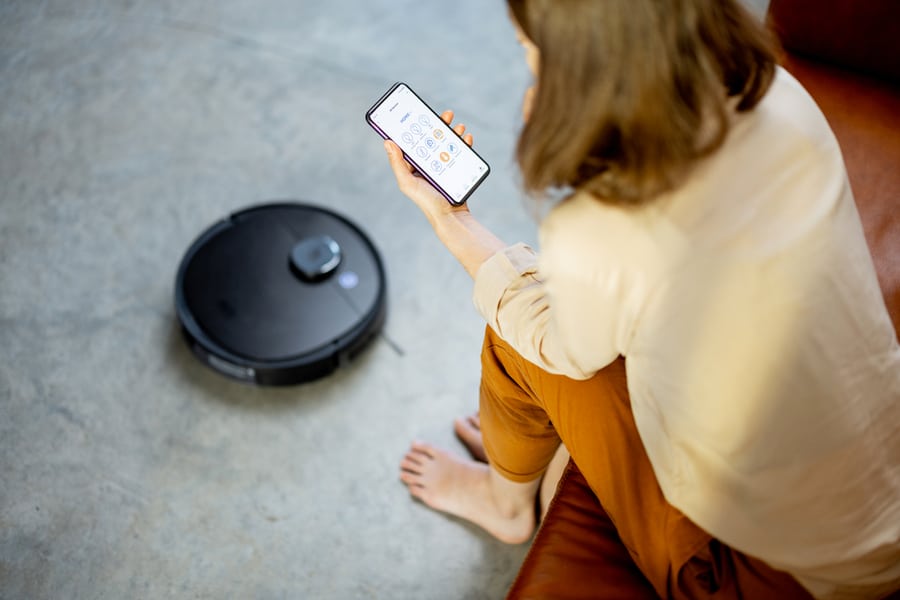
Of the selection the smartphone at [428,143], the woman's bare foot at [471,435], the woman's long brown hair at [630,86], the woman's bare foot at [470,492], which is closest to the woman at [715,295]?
the woman's long brown hair at [630,86]

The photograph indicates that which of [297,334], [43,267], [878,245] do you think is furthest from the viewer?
[43,267]

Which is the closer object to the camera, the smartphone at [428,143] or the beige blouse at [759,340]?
the beige blouse at [759,340]

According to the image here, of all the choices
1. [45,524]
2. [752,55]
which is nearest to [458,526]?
[45,524]

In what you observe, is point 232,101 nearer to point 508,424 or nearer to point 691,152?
point 508,424

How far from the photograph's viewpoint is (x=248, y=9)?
1.97 m

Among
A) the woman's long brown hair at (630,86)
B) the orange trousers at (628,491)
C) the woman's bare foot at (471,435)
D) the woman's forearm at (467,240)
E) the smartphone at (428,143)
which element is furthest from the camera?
the woman's bare foot at (471,435)

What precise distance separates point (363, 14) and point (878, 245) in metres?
1.32

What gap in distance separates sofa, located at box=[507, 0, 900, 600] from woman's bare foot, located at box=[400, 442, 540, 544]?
25 centimetres

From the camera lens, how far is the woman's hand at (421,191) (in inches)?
40.5

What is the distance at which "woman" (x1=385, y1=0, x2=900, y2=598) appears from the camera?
65 cm

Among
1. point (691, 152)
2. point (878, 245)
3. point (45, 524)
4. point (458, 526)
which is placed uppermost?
point (691, 152)

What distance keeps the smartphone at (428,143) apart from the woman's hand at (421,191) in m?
0.01

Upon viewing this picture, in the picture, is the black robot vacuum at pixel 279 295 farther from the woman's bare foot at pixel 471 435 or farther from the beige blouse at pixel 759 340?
the beige blouse at pixel 759 340

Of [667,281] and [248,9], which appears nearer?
[667,281]
